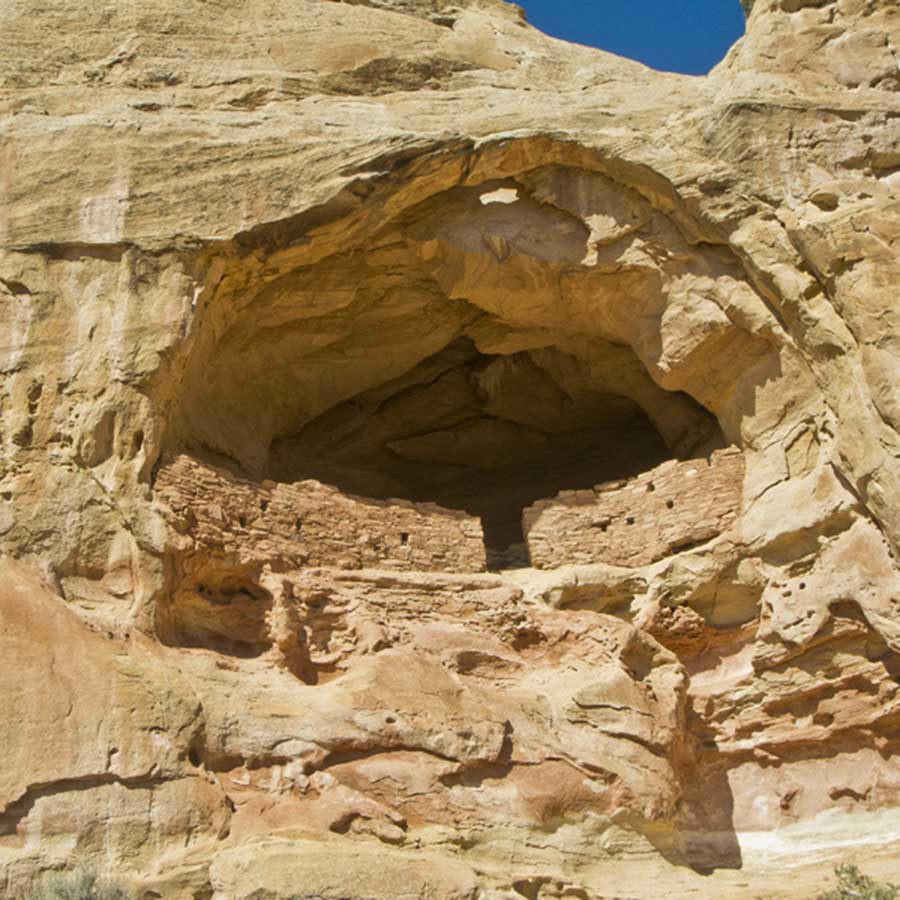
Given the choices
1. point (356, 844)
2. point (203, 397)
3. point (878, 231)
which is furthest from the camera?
point (203, 397)

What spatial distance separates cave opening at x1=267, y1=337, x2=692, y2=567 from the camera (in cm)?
1360

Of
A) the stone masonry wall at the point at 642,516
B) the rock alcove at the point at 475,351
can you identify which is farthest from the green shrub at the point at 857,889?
the rock alcove at the point at 475,351

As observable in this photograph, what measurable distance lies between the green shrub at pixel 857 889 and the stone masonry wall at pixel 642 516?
11.0 ft

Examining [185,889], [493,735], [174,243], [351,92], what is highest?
[351,92]

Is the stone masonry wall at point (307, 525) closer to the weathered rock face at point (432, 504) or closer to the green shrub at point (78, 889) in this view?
the weathered rock face at point (432, 504)

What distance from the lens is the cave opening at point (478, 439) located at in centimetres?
1360

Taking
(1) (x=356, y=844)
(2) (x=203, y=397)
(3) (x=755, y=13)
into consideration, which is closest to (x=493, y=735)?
(1) (x=356, y=844)

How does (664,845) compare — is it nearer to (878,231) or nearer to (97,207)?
(878,231)

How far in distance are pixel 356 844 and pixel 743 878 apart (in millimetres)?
2994

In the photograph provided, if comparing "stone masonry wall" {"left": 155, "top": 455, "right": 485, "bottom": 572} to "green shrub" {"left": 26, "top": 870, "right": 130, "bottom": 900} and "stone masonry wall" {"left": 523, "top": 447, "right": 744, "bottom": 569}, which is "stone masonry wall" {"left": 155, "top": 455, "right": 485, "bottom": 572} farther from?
"green shrub" {"left": 26, "top": 870, "right": 130, "bottom": 900}

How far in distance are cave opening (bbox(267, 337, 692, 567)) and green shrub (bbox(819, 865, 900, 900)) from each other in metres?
5.49

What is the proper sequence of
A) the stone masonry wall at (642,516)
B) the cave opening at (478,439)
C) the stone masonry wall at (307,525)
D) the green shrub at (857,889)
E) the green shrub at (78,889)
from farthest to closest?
1. the cave opening at (478,439)
2. the stone masonry wall at (642,516)
3. the stone masonry wall at (307,525)
4. the green shrub at (857,889)
5. the green shrub at (78,889)

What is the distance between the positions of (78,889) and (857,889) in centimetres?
452

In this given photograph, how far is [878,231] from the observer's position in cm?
1020
